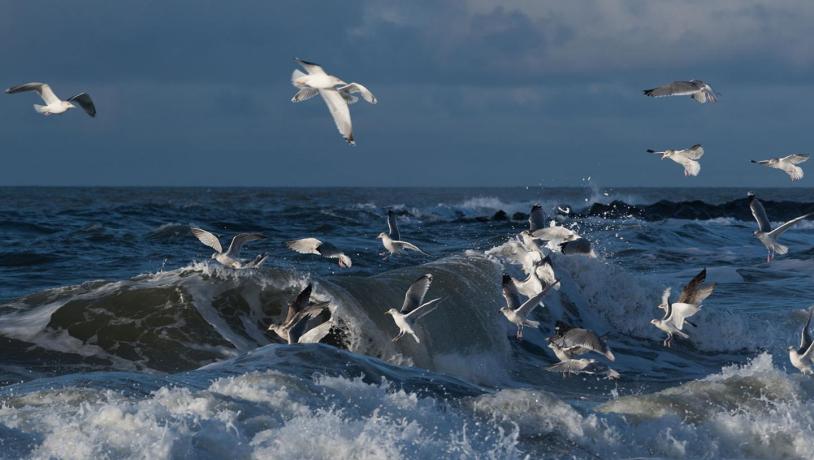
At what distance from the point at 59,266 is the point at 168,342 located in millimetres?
7526

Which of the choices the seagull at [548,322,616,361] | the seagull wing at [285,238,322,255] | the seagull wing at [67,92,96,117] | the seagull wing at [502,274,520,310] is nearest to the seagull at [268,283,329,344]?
the seagull wing at [285,238,322,255]

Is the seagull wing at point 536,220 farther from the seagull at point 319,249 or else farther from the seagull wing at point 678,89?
the seagull at point 319,249

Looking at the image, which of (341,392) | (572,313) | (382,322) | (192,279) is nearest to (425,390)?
(341,392)

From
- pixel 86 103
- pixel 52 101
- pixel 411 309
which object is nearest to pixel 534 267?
pixel 411 309

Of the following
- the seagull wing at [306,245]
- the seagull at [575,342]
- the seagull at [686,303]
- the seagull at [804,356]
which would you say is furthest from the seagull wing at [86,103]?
the seagull at [804,356]

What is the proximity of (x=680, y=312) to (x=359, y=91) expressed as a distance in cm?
521

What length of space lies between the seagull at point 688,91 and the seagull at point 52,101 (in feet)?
23.7

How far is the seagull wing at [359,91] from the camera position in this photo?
34.7ft

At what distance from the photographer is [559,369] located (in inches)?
512

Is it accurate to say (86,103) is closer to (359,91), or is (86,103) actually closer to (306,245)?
(306,245)

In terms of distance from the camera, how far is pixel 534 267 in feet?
47.9

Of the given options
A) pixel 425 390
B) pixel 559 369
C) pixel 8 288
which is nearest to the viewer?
pixel 425 390

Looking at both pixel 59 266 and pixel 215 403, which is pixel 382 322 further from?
pixel 59 266

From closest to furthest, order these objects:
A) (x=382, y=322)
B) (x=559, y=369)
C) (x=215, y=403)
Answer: (x=215, y=403)
(x=559, y=369)
(x=382, y=322)
